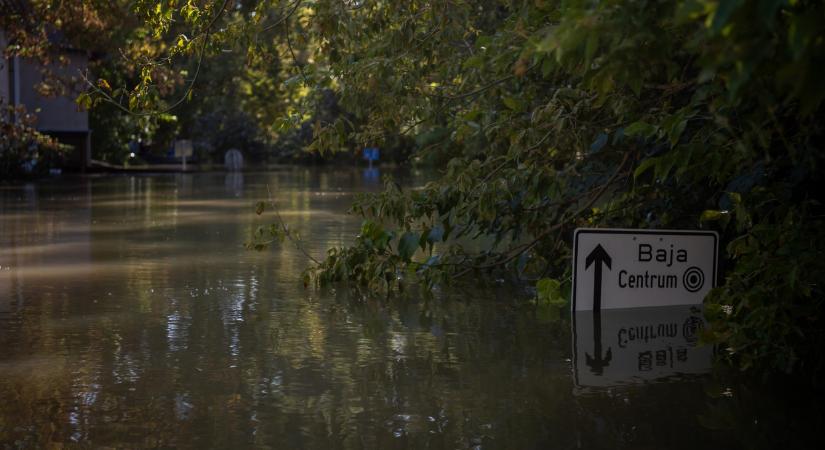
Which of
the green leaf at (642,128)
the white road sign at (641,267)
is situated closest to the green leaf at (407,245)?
the white road sign at (641,267)

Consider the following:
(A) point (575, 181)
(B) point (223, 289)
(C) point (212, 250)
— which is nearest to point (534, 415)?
(A) point (575, 181)

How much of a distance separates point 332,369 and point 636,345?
218 centimetres

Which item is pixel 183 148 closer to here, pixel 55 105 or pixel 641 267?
pixel 55 105

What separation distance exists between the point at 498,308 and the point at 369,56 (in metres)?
2.61

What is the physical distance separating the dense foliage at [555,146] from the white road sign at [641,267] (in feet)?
1.26

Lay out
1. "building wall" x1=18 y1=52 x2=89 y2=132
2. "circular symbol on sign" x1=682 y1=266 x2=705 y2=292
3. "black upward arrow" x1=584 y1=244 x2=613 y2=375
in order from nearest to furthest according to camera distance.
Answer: "black upward arrow" x1=584 y1=244 x2=613 y2=375, "circular symbol on sign" x1=682 y1=266 x2=705 y2=292, "building wall" x1=18 y1=52 x2=89 y2=132

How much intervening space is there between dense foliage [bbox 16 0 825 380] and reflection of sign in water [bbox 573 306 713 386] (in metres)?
0.37

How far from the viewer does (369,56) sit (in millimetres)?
12734

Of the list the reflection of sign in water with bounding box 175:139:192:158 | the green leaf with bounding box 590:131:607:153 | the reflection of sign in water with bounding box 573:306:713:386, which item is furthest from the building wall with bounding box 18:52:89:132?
the reflection of sign in water with bounding box 573:306:713:386

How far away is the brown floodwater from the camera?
22.4 ft

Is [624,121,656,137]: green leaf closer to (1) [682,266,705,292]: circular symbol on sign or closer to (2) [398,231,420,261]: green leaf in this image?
(1) [682,266,705,292]: circular symbol on sign

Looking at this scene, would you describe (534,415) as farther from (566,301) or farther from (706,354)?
(566,301)

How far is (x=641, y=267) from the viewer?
36.3 ft

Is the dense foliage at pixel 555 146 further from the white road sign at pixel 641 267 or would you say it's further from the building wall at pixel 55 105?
the building wall at pixel 55 105
